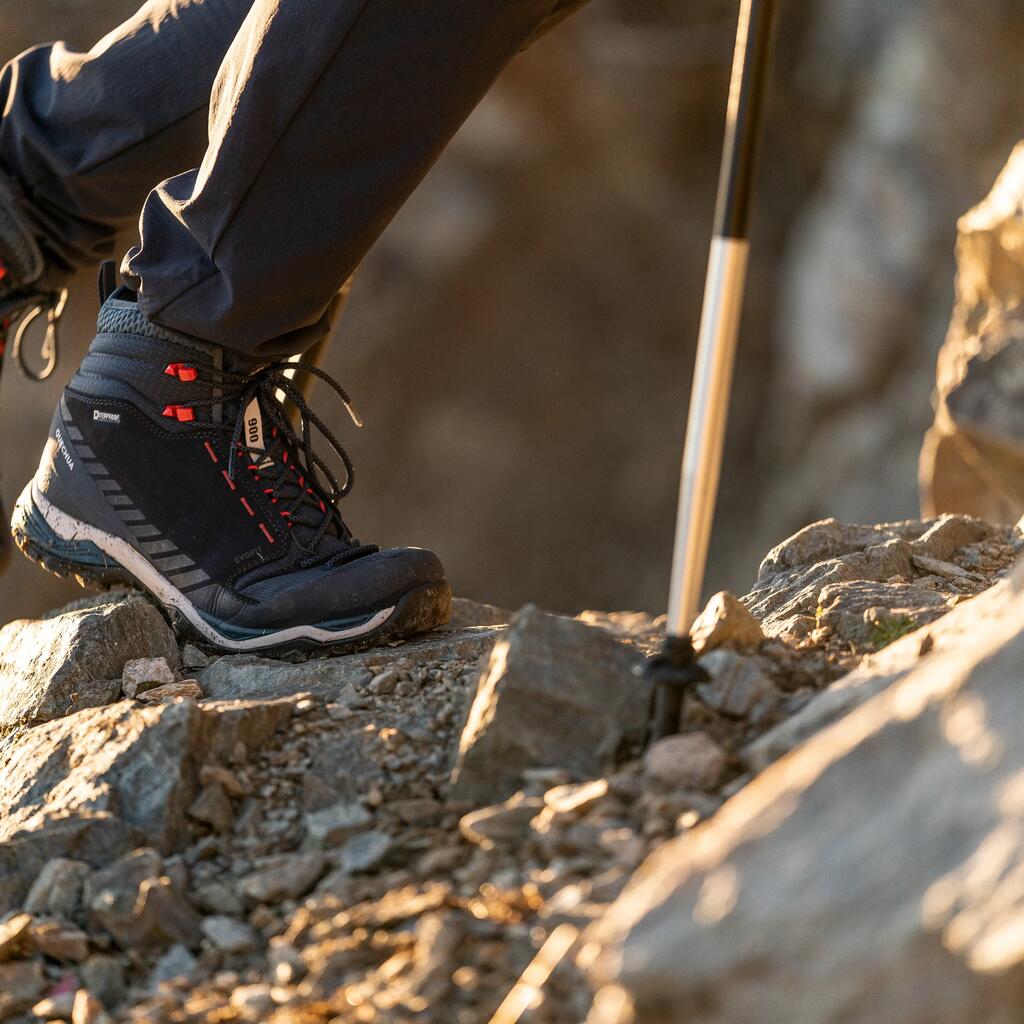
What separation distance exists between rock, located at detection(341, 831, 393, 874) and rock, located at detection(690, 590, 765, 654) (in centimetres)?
26

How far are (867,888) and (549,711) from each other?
1.05 ft

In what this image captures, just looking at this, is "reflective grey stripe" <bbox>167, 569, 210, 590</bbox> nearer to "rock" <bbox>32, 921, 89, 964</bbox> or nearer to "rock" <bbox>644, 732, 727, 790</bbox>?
"rock" <bbox>32, 921, 89, 964</bbox>

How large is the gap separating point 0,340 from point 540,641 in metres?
1.00

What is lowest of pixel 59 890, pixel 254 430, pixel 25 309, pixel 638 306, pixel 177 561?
pixel 638 306

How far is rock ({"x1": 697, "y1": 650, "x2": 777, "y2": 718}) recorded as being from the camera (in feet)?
2.83

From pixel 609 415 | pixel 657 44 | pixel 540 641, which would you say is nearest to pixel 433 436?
pixel 609 415

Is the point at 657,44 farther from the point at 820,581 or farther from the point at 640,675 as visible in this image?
the point at 640,675

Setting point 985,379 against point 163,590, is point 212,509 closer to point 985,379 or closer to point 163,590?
point 163,590

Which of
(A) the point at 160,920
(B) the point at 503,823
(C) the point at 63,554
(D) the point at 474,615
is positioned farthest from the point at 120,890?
(D) the point at 474,615

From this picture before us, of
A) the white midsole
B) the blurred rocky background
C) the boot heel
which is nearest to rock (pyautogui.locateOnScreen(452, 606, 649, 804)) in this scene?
the white midsole

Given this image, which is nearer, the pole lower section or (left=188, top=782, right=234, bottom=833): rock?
the pole lower section

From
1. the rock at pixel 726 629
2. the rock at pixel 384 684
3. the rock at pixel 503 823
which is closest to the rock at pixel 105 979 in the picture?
the rock at pixel 503 823

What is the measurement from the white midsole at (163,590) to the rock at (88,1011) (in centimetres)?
50

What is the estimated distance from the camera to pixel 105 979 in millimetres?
819
